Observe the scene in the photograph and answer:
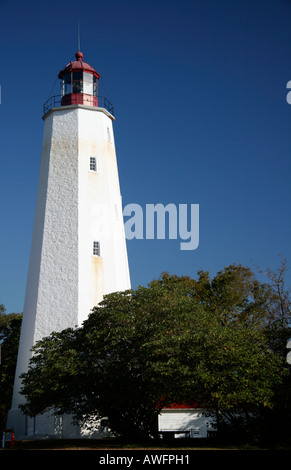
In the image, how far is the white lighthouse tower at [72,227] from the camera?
108 ft

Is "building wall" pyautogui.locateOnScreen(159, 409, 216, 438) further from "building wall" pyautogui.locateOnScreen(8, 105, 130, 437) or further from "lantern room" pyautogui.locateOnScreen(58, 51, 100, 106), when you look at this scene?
"lantern room" pyautogui.locateOnScreen(58, 51, 100, 106)

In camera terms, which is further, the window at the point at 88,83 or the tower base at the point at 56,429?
the window at the point at 88,83

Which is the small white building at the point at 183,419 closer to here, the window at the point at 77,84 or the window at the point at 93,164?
the window at the point at 93,164

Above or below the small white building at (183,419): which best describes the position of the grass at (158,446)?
below

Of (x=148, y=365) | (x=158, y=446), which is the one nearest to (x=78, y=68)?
(x=148, y=365)

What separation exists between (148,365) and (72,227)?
11546 millimetres

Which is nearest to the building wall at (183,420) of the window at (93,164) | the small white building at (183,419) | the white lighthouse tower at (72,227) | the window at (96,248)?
the small white building at (183,419)

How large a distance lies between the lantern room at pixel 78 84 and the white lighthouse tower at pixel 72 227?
60mm

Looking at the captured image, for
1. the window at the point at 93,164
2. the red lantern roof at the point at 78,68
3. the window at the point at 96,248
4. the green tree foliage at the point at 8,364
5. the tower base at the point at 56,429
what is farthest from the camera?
the green tree foliage at the point at 8,364

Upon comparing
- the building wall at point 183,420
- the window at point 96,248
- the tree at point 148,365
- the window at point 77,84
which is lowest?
the building wall at point 183,420

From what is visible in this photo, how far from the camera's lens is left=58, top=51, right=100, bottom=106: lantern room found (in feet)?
121

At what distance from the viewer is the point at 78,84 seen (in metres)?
37.2

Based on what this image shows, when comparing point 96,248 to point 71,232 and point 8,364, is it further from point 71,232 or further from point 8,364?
point 8,364
